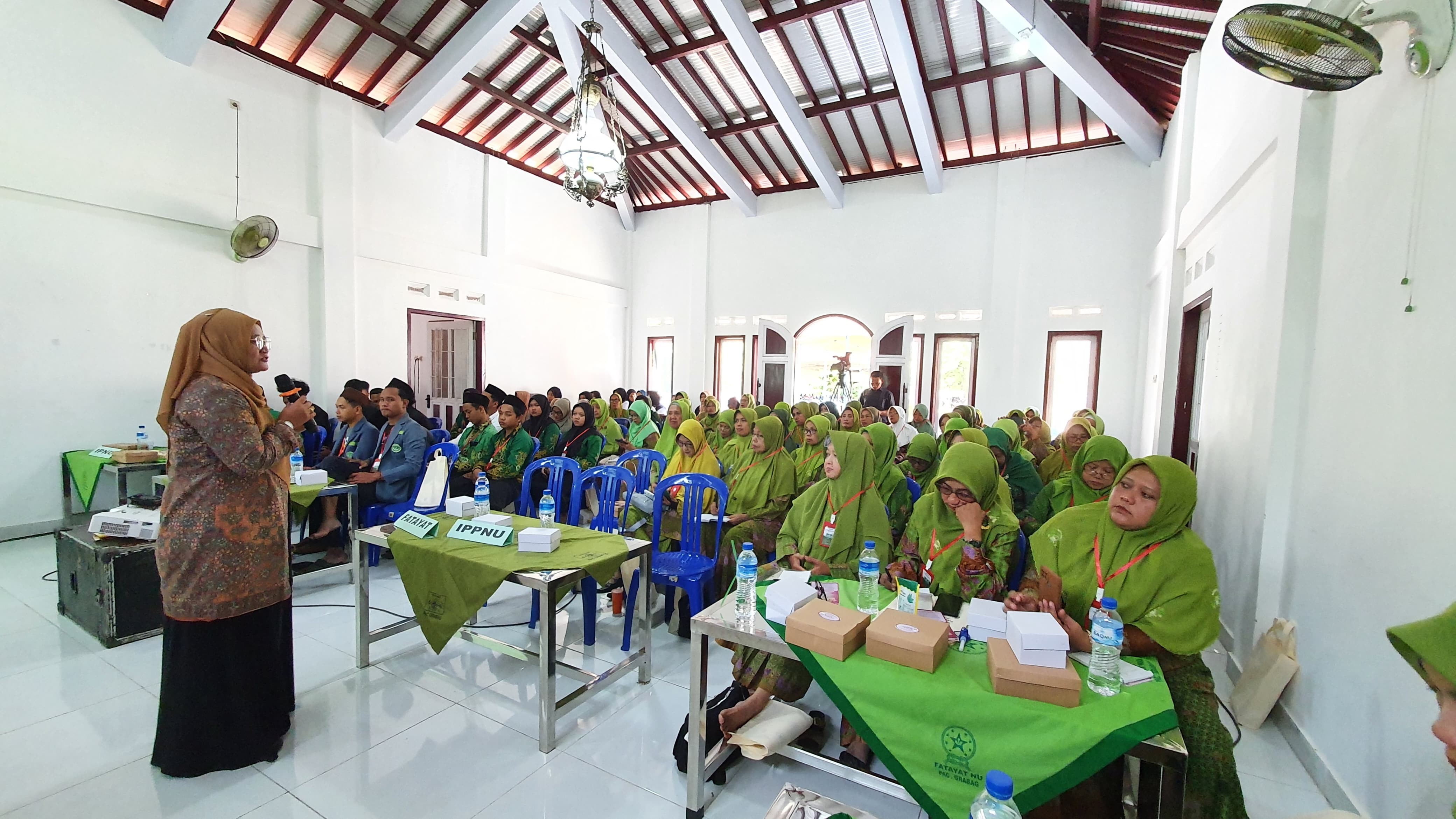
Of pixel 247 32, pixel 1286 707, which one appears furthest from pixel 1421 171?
pixel 247 32

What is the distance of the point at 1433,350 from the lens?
1686 mm

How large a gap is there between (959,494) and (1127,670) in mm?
809

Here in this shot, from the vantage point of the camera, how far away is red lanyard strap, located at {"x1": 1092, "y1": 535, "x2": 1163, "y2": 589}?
6.14ft

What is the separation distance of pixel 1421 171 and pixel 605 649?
377cm

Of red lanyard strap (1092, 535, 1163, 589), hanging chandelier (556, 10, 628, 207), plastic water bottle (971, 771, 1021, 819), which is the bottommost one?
plastic water bottle (971, 771, 1021, 819)

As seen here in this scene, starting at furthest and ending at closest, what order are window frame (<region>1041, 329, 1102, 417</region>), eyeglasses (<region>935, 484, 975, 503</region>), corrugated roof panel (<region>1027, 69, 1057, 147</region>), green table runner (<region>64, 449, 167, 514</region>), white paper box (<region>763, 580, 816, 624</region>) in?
window frame (<region>1041, 329, 1102, 417</region>), corrugated roof panel (<region>1027, 69, 1057, 147</region>), green table runner (<region>64, 449, 167, 514</region>), eyeglasses (<region>935, 484, 975, 503</region>), white paper box (<region>763, 580, 816, 624</region>)

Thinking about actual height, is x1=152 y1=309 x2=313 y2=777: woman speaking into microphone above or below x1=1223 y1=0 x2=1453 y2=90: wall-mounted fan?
below

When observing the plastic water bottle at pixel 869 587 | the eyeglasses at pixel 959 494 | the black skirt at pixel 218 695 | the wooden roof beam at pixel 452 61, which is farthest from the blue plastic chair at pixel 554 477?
the wooden roof beam at pixel 452 61

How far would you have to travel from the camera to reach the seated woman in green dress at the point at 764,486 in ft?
12.1

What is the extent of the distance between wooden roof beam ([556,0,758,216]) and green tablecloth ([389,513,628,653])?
564 centimetres

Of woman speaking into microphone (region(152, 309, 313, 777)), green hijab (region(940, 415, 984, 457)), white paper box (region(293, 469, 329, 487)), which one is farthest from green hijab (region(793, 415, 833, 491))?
white paper box (region(293, 469, 329, 487))

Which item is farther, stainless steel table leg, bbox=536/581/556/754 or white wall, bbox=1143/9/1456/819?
stainless steel table leg, bbox=536/581/556/754

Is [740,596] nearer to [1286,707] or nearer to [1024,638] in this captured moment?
[1024,638]

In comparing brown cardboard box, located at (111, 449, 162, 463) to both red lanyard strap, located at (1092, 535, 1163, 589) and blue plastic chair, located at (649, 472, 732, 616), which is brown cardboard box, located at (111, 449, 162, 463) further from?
red lanyard strap, located at (1092, 535, 1163, 589)
